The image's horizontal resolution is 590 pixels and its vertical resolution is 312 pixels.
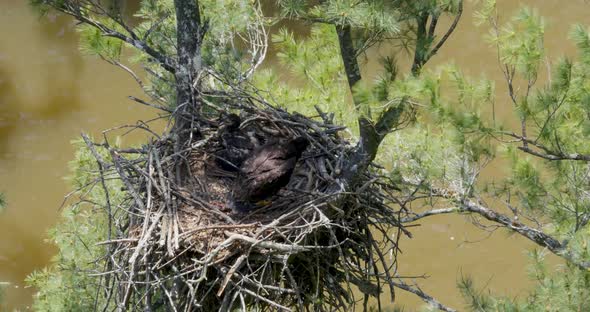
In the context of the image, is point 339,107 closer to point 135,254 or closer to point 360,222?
point 360,222

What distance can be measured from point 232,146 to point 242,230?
635 mm

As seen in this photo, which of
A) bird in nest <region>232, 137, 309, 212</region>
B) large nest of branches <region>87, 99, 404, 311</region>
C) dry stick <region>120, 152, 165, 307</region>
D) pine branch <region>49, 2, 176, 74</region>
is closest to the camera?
dry stick <region>120, 152, 165, 307</region>

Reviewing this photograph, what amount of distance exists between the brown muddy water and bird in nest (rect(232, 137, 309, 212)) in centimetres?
412

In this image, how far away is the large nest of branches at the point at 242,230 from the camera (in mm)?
3111

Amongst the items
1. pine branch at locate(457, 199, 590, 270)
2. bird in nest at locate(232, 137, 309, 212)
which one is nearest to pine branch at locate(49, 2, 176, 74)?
bird in nest at locate(232, 137, 309, 212)

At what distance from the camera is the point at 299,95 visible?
5062mm

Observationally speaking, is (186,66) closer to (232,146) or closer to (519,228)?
(232,146)

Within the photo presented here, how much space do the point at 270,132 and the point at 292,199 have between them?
0.49 m

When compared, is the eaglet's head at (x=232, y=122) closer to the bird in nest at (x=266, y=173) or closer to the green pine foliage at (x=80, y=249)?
the bird in nest at (x=266, y=173)

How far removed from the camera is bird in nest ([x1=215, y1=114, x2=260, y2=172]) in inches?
148

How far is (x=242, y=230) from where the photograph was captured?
3240 millimetres

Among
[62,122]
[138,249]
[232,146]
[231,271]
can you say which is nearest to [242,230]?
[231,271]

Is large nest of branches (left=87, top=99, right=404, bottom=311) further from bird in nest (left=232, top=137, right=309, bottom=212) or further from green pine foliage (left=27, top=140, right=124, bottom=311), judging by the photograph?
green pine foliage (left=27, top=140, right=124, bottom=311)

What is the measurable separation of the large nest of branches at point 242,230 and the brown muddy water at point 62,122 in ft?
13.0
